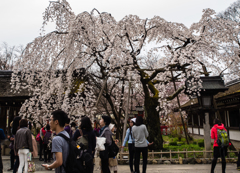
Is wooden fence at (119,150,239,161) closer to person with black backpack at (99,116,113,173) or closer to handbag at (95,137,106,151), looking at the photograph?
person with black backpack at (99,116,113,173)

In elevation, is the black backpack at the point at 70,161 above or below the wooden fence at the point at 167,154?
above

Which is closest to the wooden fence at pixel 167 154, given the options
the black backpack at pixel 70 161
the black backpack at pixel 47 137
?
the black backpack at pixel 47 137

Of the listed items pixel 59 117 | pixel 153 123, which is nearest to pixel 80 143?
pixel 59 117

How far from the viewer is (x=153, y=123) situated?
10.8m

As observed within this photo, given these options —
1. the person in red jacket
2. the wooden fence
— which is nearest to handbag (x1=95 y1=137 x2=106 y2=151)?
the person in red jacket

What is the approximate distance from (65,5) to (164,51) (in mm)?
6082

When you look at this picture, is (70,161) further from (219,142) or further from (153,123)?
(153,123)

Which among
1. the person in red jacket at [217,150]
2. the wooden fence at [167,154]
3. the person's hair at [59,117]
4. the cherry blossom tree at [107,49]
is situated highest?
the cherry blossom tree at [107,49]

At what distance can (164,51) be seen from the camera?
1202 cm

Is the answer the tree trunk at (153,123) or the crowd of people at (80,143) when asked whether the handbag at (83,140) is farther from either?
the tree trunk at (153,123)

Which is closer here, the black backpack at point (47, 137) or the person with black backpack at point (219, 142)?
the person with black backpack at point (219, 142)

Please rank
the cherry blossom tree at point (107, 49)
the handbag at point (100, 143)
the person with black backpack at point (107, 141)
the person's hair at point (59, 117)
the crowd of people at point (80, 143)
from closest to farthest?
the crowd of people at point (80, 143)
the person's hair at point (59, 117)
the handbag at point (100, 143)
the person with black backpack at point (107, 141)
the cherry blossom tree at point (107, 49)

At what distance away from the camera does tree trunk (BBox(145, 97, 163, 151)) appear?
10.7 m

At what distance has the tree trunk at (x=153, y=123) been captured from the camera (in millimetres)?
10742
